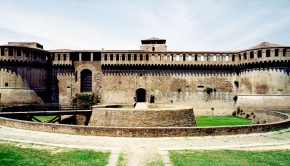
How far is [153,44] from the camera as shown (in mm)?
41688

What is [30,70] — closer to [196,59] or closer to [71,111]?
[71,111]

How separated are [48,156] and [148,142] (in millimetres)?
4505

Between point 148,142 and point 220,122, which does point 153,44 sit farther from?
point 148,142

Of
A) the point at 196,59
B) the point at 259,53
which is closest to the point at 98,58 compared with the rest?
the point at 196,59

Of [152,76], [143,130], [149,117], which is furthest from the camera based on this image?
[152,76]

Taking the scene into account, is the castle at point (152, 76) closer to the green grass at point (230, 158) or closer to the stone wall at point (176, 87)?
the stone wall at point (176, 87)

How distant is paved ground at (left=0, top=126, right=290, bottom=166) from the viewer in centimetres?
1106

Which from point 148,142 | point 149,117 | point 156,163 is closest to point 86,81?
point 149,117

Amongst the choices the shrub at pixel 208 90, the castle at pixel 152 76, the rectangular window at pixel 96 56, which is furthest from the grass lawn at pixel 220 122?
the rectangular window at pixel 96 56

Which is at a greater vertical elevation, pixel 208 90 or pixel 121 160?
pixel 208 90

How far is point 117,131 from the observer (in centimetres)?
1416

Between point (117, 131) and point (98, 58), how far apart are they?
20457 mm

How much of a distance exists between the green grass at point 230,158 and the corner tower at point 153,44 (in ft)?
101

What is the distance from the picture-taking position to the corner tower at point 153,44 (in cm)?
4119
